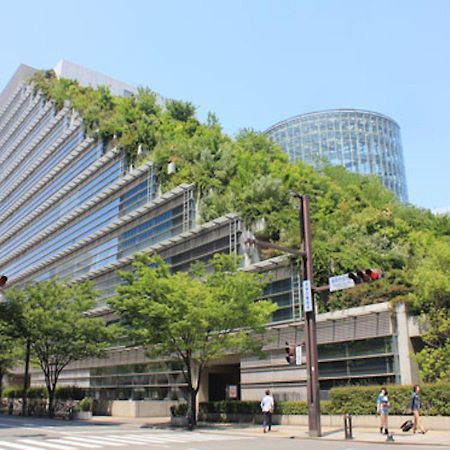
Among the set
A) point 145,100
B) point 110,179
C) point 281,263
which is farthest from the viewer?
point 145,100

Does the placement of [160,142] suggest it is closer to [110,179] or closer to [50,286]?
[110,179]

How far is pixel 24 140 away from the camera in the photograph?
84875 millimetres

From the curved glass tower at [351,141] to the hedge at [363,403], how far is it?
90340 millimetres

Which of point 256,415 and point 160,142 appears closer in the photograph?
point 256,415

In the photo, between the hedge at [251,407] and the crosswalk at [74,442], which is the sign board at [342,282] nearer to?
the crosswalk at [74,442]

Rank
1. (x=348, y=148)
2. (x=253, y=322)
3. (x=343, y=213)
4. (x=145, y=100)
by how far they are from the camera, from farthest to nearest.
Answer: (x=348, y=148)
(x=145, y=100)
(x=343, y=213)
(x=253, y=322)

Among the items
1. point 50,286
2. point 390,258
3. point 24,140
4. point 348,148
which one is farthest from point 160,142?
point 348,148

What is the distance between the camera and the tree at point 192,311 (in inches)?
993

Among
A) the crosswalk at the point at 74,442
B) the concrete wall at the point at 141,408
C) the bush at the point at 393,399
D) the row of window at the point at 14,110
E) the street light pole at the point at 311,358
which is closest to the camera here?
the crosswalk at the point at 74,442

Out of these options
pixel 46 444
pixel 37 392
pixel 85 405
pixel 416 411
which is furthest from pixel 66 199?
pixel 416 411

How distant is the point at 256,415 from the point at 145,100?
41289 mm

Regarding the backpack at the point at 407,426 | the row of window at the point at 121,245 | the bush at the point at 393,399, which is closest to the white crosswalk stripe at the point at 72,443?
the backpack at the point at 407,426

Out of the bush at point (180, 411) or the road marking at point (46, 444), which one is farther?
the bush at point (180, 411)

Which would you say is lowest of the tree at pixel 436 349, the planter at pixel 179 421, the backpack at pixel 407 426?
the planter at pixel 179 421
